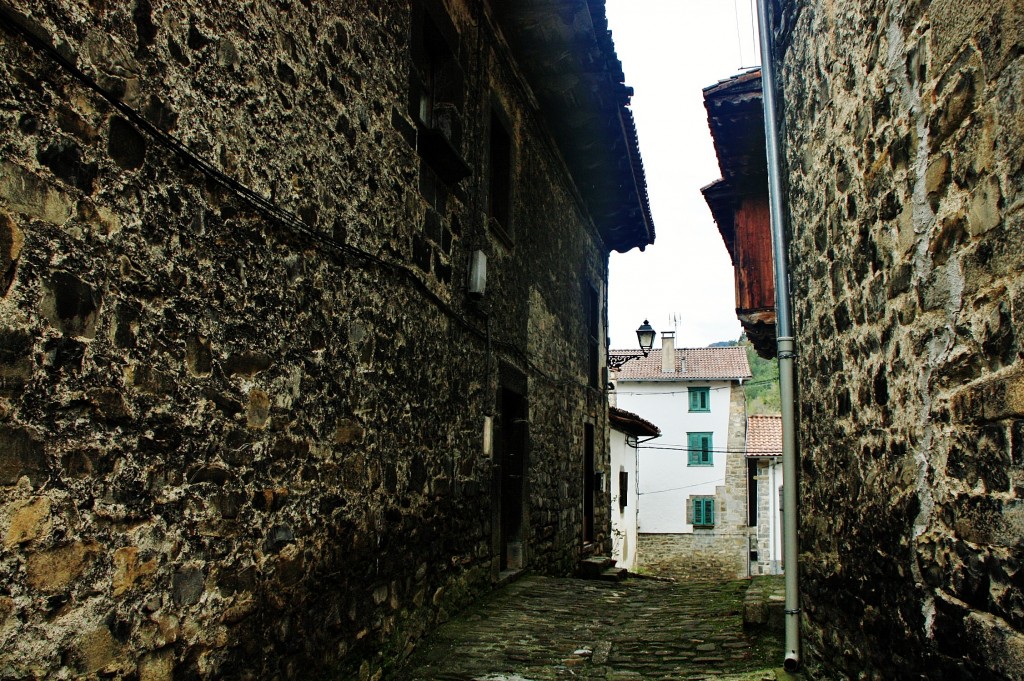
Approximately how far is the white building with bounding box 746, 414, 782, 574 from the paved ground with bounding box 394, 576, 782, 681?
685 inches

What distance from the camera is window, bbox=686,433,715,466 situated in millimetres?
28953

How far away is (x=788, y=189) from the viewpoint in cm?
471

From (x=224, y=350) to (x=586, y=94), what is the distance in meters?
6.16

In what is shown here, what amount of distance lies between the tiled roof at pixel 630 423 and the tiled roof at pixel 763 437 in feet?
21.1

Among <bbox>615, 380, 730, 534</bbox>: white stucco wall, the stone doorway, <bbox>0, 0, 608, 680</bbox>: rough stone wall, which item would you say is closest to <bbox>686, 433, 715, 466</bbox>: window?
<bbox>615, 380, 730, 534</bbox>: white stucco wall

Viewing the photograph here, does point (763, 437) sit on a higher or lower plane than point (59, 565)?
higher

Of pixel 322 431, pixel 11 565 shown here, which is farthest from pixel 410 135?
pixel 11 565

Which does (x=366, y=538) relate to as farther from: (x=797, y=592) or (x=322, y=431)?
(x=797, y=592)

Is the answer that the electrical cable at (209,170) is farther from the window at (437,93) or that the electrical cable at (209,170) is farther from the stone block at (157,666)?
the stone block at (157,666)

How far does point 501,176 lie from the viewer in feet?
23.7

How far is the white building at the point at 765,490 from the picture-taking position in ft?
75.5

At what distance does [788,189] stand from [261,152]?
121 inches

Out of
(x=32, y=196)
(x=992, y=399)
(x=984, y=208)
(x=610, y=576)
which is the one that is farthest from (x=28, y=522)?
(x=610, y=576)

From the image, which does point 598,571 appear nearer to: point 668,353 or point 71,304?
point 71,304
